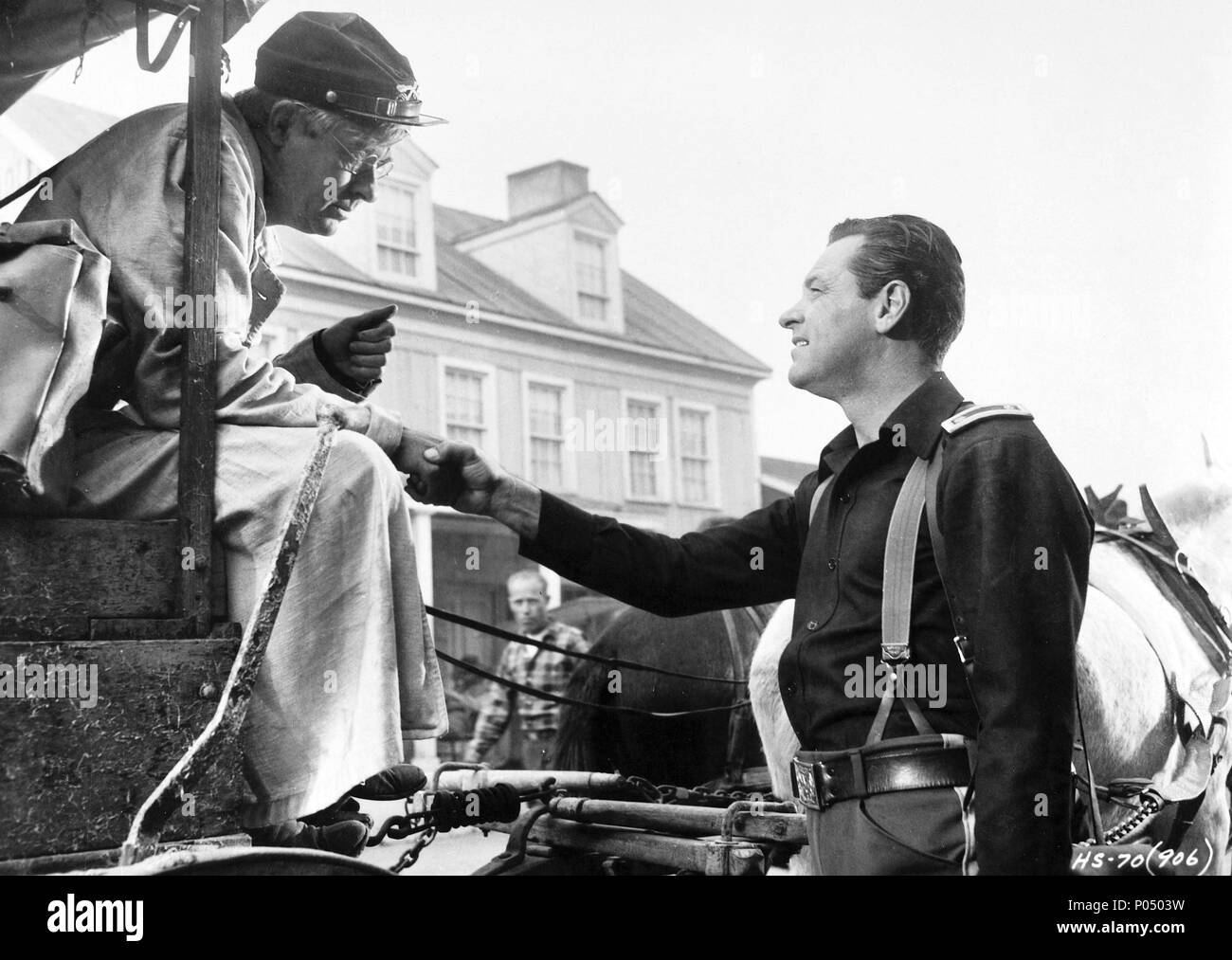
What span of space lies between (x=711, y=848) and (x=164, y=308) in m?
1.73

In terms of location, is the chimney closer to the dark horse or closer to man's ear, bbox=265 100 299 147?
the dark horse

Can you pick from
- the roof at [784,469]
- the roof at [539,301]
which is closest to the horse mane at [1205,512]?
the roof at [539,301]

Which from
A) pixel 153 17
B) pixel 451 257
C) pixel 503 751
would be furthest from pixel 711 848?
pixel 451 257

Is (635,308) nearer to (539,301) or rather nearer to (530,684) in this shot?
A: (539,301)

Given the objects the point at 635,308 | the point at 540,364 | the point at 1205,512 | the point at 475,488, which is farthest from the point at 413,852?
the point at 635,308

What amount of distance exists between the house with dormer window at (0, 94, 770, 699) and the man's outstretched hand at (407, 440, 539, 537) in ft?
19.2

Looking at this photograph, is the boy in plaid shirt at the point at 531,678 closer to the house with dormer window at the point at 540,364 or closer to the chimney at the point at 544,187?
the house with dormer window at the point at 540,364

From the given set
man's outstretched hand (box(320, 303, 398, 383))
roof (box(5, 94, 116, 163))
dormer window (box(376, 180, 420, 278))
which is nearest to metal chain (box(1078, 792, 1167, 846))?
man's outstretched hand (box(320, 303, 398, 383))

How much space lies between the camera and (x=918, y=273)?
2.21m

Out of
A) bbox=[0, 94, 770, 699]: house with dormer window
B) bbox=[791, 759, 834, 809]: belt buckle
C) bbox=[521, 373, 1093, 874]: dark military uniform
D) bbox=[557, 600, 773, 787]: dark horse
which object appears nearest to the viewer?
bbox=[521, 373, 1093, 874]: dark military uniform

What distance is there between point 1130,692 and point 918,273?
1.82 m

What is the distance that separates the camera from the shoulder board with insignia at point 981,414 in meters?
1.98

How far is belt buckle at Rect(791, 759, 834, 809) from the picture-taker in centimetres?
204

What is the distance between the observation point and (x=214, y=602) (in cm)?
188
